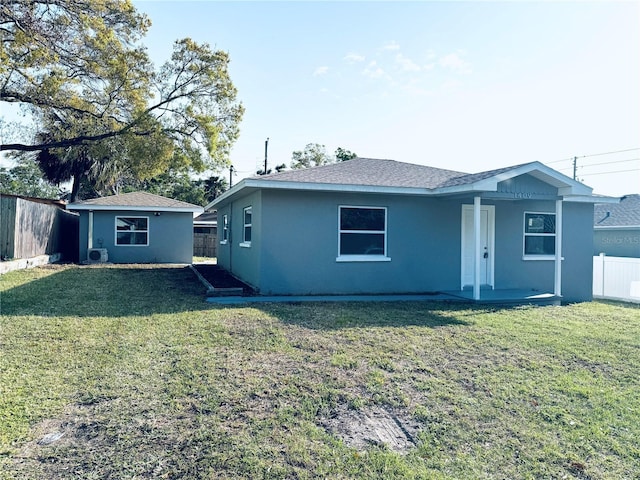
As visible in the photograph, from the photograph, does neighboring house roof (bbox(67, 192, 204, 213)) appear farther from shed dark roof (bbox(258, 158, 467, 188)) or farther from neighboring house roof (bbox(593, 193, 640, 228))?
neighboring house roof (bbox(593, 193, 640, 228))

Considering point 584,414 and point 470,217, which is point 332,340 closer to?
point 584,414

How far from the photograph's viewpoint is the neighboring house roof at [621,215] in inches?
858

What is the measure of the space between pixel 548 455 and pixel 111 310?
739 cm

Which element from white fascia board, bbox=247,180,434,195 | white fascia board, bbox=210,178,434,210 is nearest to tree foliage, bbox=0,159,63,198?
white fascia board, bbox=210,178,434,210

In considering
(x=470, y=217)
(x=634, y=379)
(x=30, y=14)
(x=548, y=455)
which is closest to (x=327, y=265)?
(x=470, y=217)

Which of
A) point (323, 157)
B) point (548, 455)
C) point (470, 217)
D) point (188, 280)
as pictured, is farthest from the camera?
point (323, 157)

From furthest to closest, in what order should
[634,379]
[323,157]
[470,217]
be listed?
[323,157] < [470,217] < [634,379]

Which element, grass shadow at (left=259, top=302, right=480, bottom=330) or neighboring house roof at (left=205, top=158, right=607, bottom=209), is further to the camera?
neighboring house roof at (left=205, top=158, right=607, bottom=209)

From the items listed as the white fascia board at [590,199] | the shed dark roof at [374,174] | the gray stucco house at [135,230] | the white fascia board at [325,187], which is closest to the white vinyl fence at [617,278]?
the white fascia board at [590,199]

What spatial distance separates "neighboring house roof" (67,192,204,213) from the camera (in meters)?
18.4

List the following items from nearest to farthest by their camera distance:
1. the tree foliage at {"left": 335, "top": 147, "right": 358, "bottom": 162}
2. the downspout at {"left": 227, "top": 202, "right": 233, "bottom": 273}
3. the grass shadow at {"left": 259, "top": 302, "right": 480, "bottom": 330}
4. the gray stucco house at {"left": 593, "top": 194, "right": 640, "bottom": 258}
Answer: the grass shadow at {"left": 259, "top": 302, "right": 480, "bottom": 330} < the downspout at {"left": 227, "top": 202, "right": 233, "bottom": 273} < the gray stucco house at {"left": 593, "top": 194, "right": 640, "bottom": 258} < the tree foliage at {"left": 335, "top": 147, "right": 358, "bottom": 162}

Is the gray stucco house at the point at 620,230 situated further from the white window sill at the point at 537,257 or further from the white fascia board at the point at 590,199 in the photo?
the white window sill at the point at 537,257

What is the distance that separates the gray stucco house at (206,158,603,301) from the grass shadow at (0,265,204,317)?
1.98 metres

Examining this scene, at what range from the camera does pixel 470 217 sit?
1153 cm
